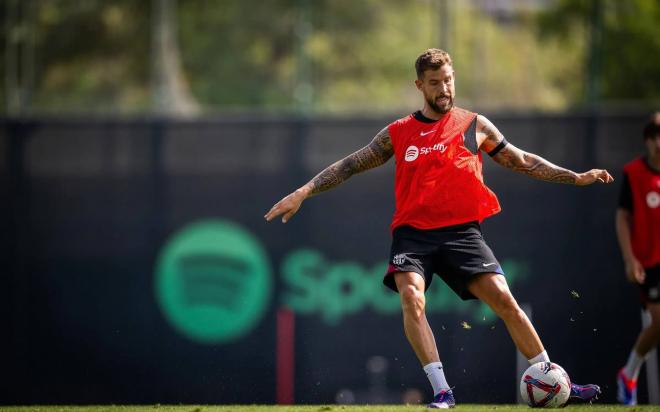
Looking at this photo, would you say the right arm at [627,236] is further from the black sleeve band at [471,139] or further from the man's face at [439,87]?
the man's face at [439,87]

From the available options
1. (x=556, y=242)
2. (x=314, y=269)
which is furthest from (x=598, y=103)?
(x=314, y=269)

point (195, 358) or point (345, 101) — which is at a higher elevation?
point (345, 101)

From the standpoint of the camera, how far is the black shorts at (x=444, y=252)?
23.7 ft

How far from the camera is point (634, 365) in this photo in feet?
31.5

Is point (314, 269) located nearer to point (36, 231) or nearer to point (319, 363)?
point (319, 363)

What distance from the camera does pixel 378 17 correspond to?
2441cm

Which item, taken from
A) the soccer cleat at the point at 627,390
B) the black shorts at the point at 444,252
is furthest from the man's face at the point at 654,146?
the black shorts at the point at 444,252

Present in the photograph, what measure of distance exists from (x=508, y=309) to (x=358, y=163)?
56.3 inches

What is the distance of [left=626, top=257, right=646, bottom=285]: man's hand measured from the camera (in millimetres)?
9414

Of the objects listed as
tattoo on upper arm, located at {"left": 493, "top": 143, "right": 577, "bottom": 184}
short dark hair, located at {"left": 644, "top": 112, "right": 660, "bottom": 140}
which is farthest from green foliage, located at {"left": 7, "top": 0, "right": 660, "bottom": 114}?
tattoo on upper arm, located at {"left": 493, "top": 143, "right": 577, "bottom": 184}

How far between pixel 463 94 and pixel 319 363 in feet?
28.0

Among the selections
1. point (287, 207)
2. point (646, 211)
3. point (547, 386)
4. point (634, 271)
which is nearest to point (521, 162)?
point (547, 386)

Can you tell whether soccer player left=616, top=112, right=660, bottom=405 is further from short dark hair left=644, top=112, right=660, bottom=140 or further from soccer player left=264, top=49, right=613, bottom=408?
soccer player left=264, top=49, right=613, bottom=408

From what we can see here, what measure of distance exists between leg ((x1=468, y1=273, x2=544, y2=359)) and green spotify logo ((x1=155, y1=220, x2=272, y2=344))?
3.93 metres
